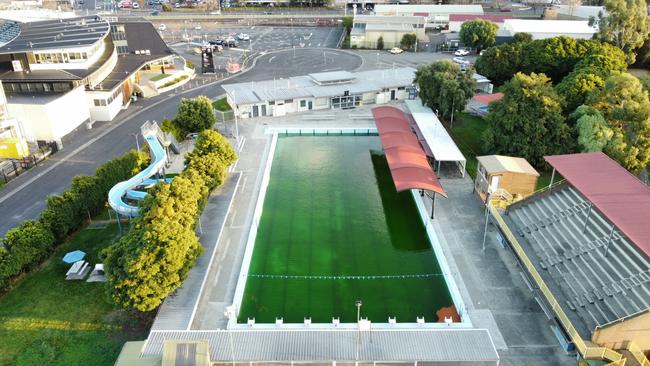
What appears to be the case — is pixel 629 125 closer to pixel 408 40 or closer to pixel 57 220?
pixel 57 220

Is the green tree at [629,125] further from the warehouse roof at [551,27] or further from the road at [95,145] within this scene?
the warehouse roof at [551,27]

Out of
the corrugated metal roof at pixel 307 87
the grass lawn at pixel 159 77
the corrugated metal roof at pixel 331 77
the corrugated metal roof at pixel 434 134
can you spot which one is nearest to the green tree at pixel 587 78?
the corrugated metal roof at pixel 434 134

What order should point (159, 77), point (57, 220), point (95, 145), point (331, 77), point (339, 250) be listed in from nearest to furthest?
point (57, 220), point (339, 250), point (95, 145), point (331, 77), point (159, 77)

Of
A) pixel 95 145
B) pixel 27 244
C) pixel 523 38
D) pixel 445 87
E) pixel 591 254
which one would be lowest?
pixel 95 145

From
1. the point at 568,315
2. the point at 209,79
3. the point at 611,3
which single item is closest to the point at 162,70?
the point at 209,79

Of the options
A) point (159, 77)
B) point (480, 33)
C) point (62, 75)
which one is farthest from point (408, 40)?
point (62, 75)

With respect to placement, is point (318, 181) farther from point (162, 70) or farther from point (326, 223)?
point (162, 70)

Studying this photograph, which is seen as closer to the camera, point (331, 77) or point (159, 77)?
point (331, 77)
